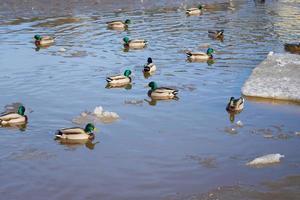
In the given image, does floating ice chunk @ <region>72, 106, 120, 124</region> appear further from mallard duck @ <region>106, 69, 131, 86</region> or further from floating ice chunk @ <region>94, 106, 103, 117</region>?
mallard duck @ <region>106, 69, 131, 86</region>

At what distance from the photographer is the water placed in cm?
1060

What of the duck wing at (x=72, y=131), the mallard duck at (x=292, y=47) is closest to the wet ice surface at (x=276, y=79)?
the mallard duck at (x=292, y=47)

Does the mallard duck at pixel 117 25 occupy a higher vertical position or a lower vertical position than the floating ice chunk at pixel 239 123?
higher

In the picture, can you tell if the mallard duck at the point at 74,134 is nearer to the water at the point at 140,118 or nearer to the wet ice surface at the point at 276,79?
the water at the point at 140,118

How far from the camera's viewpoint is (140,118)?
14289 mm

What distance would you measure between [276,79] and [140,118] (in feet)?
17.4

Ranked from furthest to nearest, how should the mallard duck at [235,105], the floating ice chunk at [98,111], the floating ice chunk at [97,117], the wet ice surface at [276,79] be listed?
the wet ice surface at [276,79], the mallard duck at [235,105], the floating ice chunk at [98,111], the floating ice chunk at [97,117]

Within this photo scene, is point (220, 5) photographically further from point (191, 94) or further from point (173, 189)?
point (173, 189)

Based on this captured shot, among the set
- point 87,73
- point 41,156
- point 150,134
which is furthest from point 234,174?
point 87,73

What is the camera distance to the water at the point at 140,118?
34.8 feet

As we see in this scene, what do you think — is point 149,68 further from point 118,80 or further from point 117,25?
point 117,25

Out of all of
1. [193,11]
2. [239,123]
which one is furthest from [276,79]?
[193,11]

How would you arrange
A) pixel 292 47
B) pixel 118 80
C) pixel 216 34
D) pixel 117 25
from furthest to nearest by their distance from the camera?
pixel 117 25 → pixel 216 34 → pixel 292 47 → pixel 118 80

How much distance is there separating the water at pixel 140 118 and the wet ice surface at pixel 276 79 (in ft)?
1.49
